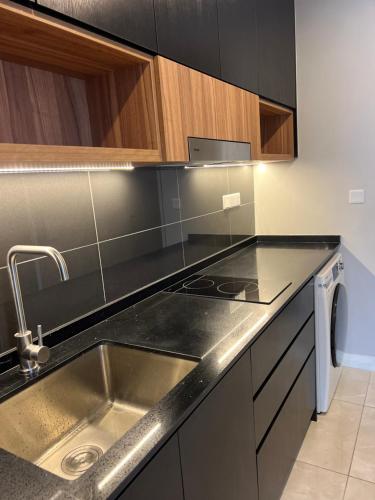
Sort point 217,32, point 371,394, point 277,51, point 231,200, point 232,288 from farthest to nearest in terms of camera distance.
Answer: point 231,200
point 371,394
point 277,51
point 232,288
point 217,32

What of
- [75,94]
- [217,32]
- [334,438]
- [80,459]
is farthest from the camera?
[334,438]

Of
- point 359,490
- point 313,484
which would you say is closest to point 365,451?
point 359,490

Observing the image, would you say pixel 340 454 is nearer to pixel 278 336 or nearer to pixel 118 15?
pixel 278 336

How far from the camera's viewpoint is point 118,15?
1.09 meters

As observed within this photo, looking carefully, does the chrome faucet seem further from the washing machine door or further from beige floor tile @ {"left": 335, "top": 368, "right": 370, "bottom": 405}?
beige floor tile @ {"left": 335, "top": 368, "right": 370, "bottom": 405}

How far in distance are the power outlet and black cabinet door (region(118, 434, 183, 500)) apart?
180 cm

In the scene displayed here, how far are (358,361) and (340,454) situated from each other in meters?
0.96

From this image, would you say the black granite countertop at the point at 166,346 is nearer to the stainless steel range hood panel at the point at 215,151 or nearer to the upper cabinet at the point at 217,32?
the stainless steel range hood panel at the point at 215,151

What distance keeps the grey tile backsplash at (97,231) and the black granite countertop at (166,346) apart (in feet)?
0.46

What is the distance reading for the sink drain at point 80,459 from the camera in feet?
3.44

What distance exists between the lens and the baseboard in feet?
8.89

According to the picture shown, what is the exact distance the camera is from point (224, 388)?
1.09m

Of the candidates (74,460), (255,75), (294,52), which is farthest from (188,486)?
(294,52)

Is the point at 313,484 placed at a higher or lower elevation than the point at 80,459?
lower
